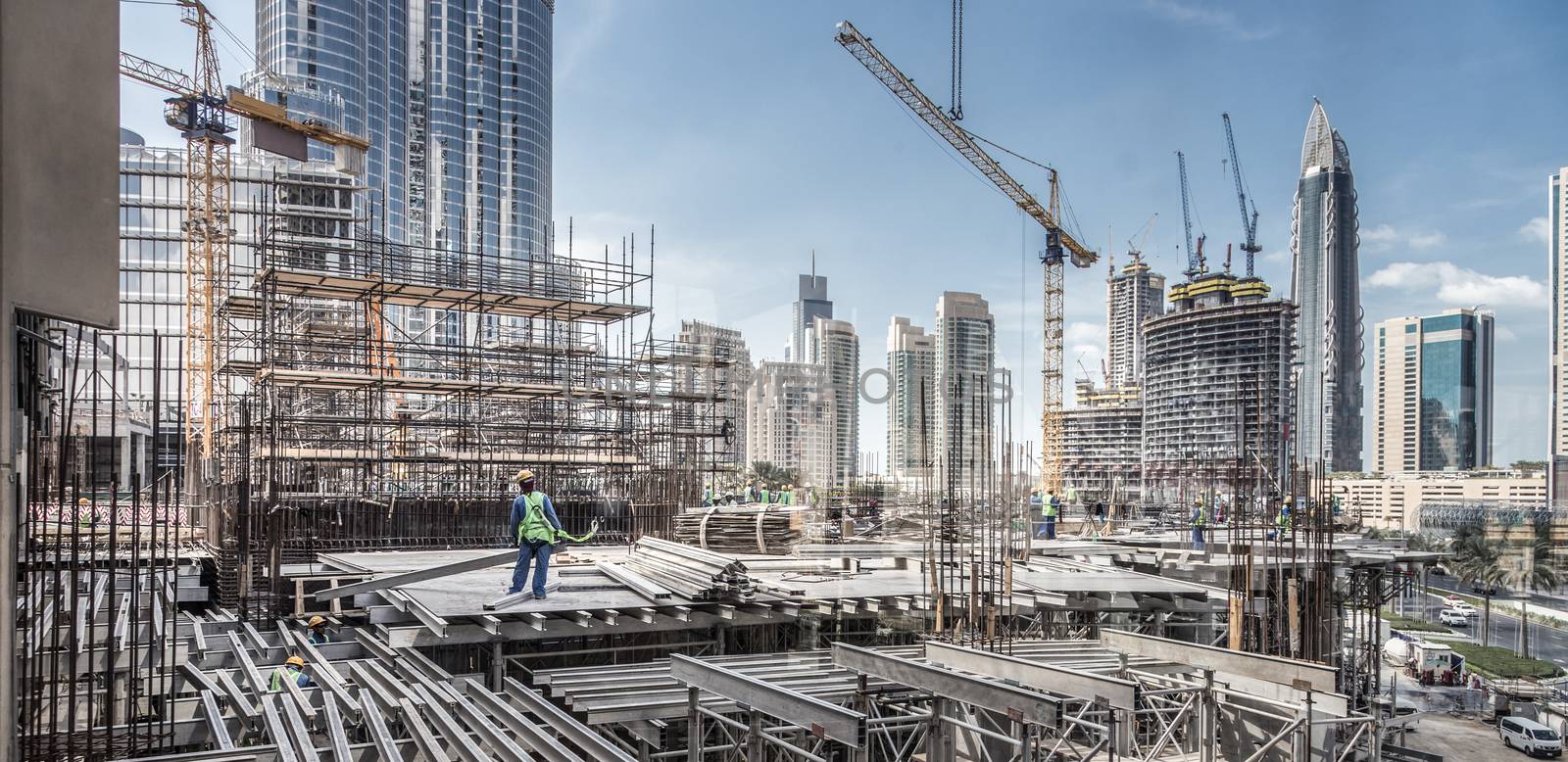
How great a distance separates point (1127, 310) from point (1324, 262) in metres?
30.3

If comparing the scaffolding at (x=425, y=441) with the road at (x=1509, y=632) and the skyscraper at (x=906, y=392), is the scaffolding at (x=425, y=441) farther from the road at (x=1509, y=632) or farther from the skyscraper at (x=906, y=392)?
the road at (x=1509, y=632)

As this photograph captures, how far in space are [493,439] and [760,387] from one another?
167ft

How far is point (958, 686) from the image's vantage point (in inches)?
277

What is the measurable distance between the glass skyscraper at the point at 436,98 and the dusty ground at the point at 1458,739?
233 feet

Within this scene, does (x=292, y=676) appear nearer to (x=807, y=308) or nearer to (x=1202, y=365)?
(x=1202, y=365)

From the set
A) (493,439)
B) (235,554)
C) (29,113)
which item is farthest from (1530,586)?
(29,113)

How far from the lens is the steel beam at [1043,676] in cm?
708

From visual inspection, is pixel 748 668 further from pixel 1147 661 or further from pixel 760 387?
pixel 760 387

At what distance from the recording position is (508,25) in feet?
348

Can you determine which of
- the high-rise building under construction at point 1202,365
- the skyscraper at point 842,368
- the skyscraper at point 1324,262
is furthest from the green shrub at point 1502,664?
the skyscraper at point 1324,262

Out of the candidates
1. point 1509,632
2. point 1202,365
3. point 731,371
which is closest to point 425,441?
point 731,371

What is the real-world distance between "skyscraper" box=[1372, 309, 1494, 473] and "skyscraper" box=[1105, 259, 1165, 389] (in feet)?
153

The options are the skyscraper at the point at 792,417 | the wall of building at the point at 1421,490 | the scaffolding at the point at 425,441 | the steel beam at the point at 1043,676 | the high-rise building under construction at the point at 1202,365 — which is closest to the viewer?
the steel beam at the point at 1043,676

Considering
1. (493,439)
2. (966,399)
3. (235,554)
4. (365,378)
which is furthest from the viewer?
(966,399)
